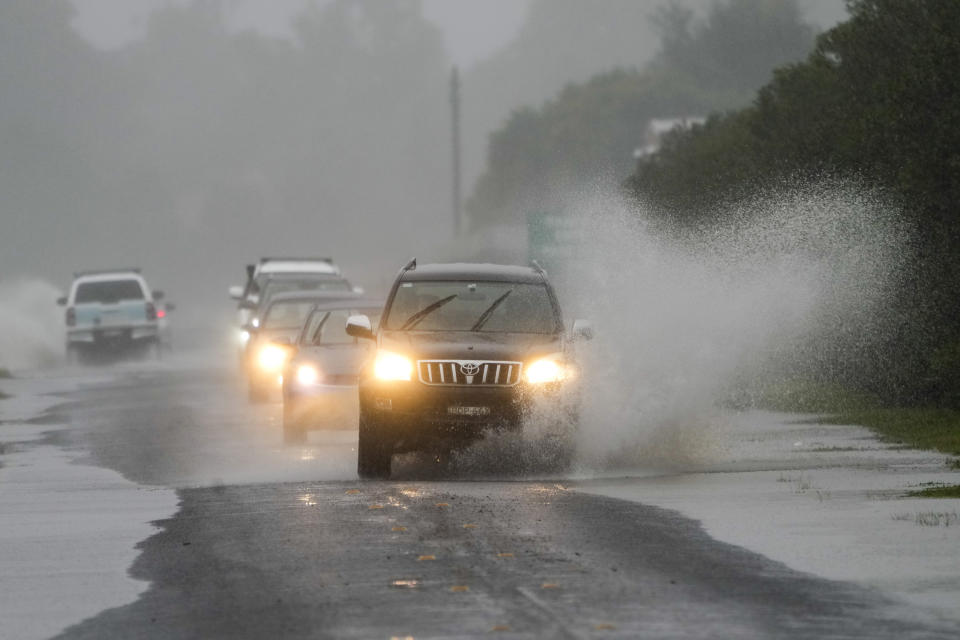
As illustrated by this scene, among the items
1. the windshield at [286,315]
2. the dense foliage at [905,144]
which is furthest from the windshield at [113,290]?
the dense foliage at [905,144]

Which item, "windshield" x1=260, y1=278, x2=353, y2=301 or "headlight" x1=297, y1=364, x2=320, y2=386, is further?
"windshield" x1=260, y1=278, x2=353, y2=301

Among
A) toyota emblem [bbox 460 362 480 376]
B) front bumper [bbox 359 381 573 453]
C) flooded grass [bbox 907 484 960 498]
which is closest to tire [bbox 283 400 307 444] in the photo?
front bumper [bbox 359 381 573 453]

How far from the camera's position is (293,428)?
2241 centimetres

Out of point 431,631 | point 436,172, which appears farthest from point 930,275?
point 436,172

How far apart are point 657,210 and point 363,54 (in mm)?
112023

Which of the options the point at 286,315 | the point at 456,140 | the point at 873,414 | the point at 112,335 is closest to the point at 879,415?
the point at 873,414

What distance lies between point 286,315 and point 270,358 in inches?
44.8

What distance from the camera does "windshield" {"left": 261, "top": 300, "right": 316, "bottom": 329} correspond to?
99.9ft

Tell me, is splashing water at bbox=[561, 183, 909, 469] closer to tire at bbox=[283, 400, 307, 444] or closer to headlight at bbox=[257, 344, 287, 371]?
tire at bbox=[283, 400, 307, 444]

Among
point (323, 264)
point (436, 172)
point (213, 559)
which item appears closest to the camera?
point (213, 559)

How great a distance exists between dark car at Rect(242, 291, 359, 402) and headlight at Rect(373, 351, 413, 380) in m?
11.7

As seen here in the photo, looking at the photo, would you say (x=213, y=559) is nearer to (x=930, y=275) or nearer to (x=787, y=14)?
(x=930, y=275)

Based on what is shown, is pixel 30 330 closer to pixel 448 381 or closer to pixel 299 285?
pixel 299 285

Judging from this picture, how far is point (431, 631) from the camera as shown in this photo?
9.57 meters
